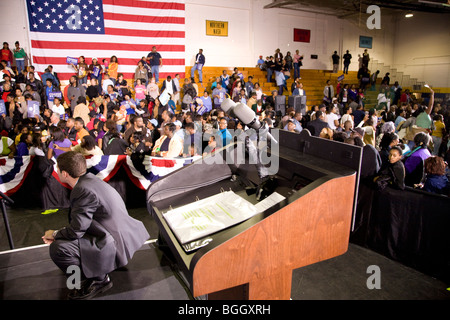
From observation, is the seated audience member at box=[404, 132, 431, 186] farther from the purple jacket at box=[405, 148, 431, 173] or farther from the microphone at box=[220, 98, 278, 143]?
the microphone at box=[220, 98, 278, 143]

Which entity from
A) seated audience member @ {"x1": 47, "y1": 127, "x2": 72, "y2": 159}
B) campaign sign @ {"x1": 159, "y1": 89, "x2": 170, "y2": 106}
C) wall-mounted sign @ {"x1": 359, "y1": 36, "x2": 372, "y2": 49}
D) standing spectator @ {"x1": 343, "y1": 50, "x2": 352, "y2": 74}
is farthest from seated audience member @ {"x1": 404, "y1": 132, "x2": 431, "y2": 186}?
wall-mounted sign @ {"x1": 359, "y1": 36, "x2": 372, "y2": 49}

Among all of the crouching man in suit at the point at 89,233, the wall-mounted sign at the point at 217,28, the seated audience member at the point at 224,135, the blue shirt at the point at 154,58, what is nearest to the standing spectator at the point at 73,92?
the blue shirt at the point at 154,58

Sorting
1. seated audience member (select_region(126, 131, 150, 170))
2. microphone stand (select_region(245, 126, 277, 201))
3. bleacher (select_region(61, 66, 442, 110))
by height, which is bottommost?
seated audience member (select_region(126, 131, 150, 170))

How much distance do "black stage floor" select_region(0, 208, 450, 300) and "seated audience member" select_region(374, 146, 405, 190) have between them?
0.96m

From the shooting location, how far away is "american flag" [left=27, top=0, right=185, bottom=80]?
1178 cm

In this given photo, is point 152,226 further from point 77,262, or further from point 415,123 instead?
point 415,123

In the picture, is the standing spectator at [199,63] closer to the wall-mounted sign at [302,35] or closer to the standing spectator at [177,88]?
the standing spectator at [177,88]

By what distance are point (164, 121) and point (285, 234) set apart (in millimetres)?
6591

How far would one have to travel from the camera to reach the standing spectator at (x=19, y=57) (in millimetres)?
11373

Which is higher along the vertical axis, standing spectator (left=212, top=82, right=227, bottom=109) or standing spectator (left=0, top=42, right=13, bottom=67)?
standing spectator (left=0, top=42, right=13, bottom=67)

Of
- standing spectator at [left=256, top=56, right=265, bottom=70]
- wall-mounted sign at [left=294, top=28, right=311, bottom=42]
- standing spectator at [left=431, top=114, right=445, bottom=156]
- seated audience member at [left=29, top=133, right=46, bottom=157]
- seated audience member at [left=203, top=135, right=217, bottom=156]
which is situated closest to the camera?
seated audience member at [left=29, top=133, right=46, bottom=157]

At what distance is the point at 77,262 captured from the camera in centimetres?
277
